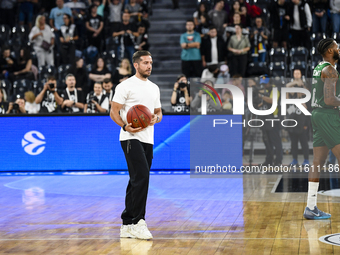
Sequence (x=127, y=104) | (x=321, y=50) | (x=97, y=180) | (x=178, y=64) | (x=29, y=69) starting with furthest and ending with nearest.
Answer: (x=178, y=64) < (x=29, y=69) < (x=97, y=180) < (x=321, y=50) < (x=127, y=104)

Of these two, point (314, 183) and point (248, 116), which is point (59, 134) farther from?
point (314, 183)

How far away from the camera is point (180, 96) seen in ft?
41.0

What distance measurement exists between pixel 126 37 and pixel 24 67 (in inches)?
117

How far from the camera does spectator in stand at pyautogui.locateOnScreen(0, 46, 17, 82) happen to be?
50.5ft

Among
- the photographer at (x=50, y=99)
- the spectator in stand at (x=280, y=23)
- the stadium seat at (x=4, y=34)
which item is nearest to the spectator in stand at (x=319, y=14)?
the spectator in stand at (x=280, y=23)

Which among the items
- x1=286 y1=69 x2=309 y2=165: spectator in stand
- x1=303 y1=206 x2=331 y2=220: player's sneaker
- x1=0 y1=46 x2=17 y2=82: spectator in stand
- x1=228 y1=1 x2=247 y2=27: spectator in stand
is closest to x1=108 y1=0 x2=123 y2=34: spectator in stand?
x1=0 y1=46 x2=17 y2=82: spectator in stand

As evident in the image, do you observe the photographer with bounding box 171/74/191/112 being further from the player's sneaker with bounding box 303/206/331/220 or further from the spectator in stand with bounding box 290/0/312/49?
the player's sneaker with bounding box 303/206/331/220

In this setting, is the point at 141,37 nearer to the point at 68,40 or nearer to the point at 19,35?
the point at 68,40

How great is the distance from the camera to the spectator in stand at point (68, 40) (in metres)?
15.9

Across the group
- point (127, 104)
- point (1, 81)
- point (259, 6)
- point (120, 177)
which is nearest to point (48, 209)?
point (127, 104)

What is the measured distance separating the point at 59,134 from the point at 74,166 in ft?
2.46

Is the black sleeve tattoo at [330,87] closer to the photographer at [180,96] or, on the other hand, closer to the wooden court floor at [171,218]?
the wooden court floor at [171,218]

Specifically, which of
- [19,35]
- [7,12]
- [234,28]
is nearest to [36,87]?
[19,35]

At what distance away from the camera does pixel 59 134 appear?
11703mm
